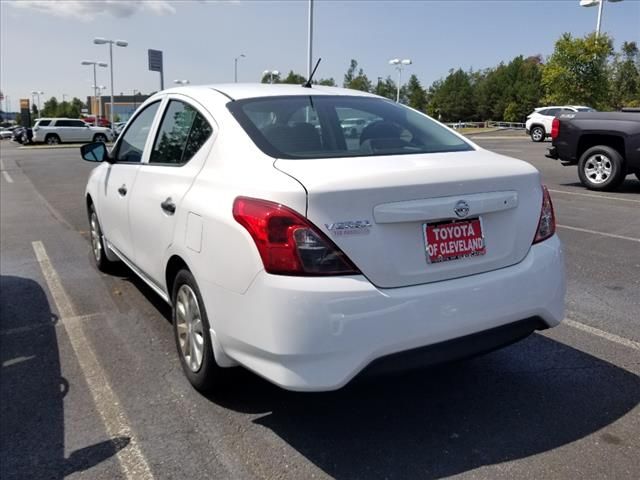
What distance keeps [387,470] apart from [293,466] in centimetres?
41

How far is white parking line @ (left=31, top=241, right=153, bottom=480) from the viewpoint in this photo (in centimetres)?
263

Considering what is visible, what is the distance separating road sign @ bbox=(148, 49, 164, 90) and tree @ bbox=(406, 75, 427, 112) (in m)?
69.2

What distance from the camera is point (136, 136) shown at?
450cm

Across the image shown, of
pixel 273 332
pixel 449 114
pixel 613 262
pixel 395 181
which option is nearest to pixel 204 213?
pixel 273 332

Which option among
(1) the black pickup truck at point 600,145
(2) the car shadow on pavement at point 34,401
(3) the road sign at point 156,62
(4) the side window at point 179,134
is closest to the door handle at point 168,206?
(4) the side window at point 179,134

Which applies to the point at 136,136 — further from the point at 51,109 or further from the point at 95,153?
the point at 51,109

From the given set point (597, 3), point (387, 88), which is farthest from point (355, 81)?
point (597, 3)

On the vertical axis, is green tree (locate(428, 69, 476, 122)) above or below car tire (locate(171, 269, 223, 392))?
above

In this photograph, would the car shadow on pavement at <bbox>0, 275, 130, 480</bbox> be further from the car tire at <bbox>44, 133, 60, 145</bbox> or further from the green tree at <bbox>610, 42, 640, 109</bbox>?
the green tree at <bbox>610, 42, 640, 109</bbox>

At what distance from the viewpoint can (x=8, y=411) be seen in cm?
312

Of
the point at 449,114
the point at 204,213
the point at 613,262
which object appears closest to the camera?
the point at 204,213

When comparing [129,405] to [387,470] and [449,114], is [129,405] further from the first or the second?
[449,114]

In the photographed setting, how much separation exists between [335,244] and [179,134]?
1658mm

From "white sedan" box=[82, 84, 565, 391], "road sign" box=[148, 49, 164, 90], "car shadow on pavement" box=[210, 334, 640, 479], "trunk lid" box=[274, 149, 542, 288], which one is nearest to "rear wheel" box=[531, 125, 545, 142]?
"road sign" box=[148, 49, 164, 90]
